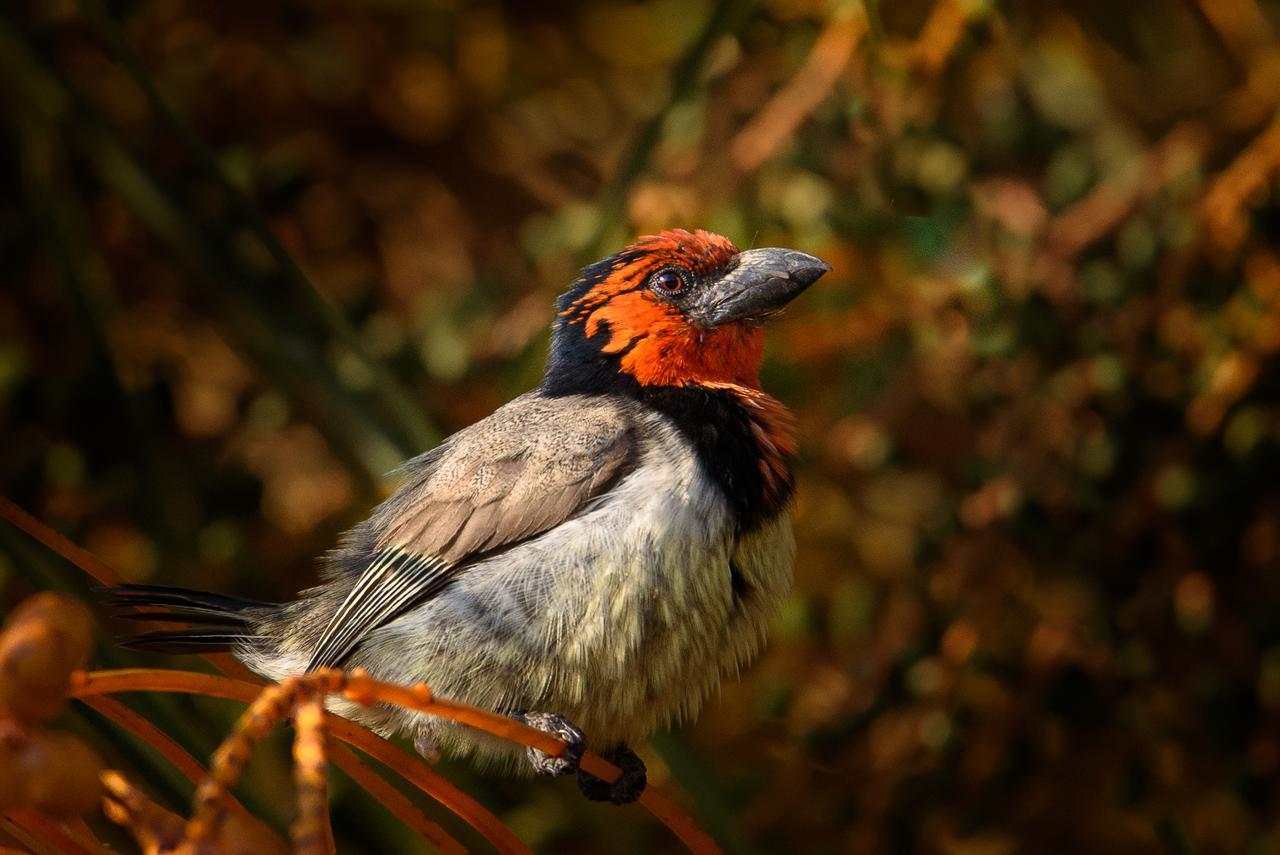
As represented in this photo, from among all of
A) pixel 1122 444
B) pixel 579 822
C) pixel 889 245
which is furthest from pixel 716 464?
pixel 579 822

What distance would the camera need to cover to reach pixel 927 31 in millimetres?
2266

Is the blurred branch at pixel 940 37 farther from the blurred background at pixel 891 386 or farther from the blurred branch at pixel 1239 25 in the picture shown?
the blurred branch at pixel 1239 25

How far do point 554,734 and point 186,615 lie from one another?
50cm

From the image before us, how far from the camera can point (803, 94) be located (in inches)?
88.6

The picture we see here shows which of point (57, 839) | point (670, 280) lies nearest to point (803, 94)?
point (670, 280)

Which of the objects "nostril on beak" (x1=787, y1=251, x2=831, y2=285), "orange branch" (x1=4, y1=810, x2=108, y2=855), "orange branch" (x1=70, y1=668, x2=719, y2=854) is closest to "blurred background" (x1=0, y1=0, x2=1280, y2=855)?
"nostril on beak" (x1=787, y1=251, x2=831, y2=285)

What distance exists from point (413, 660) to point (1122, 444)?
1.32m

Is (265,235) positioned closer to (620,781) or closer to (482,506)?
(482,506)

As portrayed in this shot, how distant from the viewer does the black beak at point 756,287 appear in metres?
1.68

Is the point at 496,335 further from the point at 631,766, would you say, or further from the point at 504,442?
the point at 631,766

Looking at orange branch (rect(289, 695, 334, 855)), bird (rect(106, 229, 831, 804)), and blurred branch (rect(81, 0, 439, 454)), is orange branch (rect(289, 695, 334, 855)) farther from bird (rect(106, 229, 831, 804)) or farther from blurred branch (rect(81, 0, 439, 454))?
blurred branch (rect(81, 0, 439, 454))

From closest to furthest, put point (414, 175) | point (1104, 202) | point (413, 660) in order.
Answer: point (413, 660) → point (1104, 202) → point (414, 175)

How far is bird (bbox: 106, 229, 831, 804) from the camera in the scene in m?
1.59

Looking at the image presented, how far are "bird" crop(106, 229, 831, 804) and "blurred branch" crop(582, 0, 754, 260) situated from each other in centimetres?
30
